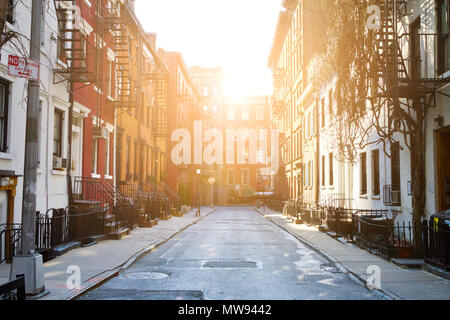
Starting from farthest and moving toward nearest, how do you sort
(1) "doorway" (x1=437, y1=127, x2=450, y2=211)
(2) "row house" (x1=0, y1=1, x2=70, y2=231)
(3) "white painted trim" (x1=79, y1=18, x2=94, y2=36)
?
(3) "white painted trim" (x1=79, y1=18, x2=94, y2=36) < (1) "doorway" (x1=437, y1=127, x2=450, y2=211) < (2) "row house" (x1=0, y1=1, x2=70, y2=231)

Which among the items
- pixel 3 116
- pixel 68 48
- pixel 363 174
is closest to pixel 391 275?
pixel 3 116

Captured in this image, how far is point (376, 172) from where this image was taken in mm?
18578

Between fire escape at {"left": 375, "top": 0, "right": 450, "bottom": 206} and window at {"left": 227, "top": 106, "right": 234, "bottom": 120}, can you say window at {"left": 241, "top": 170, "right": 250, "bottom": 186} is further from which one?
fire escape at {"left": 375, "top": 0, "right": 450, "bottom": 206}

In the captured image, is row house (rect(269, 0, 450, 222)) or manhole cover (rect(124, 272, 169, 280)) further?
row house (rect(269, 0, 450, 222))

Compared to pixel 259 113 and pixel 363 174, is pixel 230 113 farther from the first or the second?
pixel 363 174

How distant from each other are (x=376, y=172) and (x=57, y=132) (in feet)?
39.5

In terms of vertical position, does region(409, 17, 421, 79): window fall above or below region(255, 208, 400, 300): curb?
above

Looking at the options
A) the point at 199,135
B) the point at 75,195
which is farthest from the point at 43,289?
the point at 199,135

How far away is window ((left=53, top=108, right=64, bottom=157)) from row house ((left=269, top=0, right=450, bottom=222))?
30.6 feet

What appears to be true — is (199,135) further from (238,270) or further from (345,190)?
(238,270)

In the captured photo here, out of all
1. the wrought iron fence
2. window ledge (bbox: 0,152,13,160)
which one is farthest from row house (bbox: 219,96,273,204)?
window ledge (bbox: 0,152,13,160)

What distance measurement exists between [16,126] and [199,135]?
4929cm

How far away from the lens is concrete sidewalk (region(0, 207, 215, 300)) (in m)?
8.08

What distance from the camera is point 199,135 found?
6122cm
